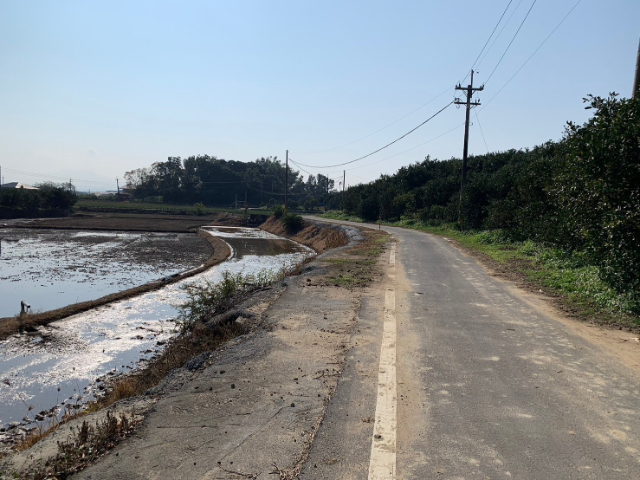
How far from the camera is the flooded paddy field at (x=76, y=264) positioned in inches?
713

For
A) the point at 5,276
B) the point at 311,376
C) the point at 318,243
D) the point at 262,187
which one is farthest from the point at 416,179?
the point at 262,187

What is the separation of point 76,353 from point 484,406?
33.7ft

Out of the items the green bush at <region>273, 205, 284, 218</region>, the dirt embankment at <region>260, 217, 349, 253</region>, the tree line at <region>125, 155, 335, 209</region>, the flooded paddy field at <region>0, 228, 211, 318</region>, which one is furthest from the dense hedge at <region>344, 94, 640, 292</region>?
the tree line at <region>125, 155, 335, 209</region>

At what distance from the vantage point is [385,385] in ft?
16.8

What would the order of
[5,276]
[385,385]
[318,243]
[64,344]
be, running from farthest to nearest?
[318,243] → [5,276] → [64,344] → [385,385]

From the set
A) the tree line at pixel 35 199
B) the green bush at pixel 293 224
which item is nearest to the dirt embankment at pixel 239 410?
the green bush at pixel 293 224

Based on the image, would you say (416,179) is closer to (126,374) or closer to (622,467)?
(126,374)

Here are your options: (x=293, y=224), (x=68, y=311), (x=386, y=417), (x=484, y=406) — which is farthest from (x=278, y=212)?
(x=386, y=417)

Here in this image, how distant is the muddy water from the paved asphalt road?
5487 millimetres

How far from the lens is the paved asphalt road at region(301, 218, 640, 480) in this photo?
3.55m

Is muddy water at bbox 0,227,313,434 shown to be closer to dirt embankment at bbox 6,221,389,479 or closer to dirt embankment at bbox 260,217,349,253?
dirt embankment at bbox 6,221,389,479

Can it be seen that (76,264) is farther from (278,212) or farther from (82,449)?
(278,212)

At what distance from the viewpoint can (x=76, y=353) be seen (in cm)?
1124

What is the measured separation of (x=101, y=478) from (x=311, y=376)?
8.29 feet
